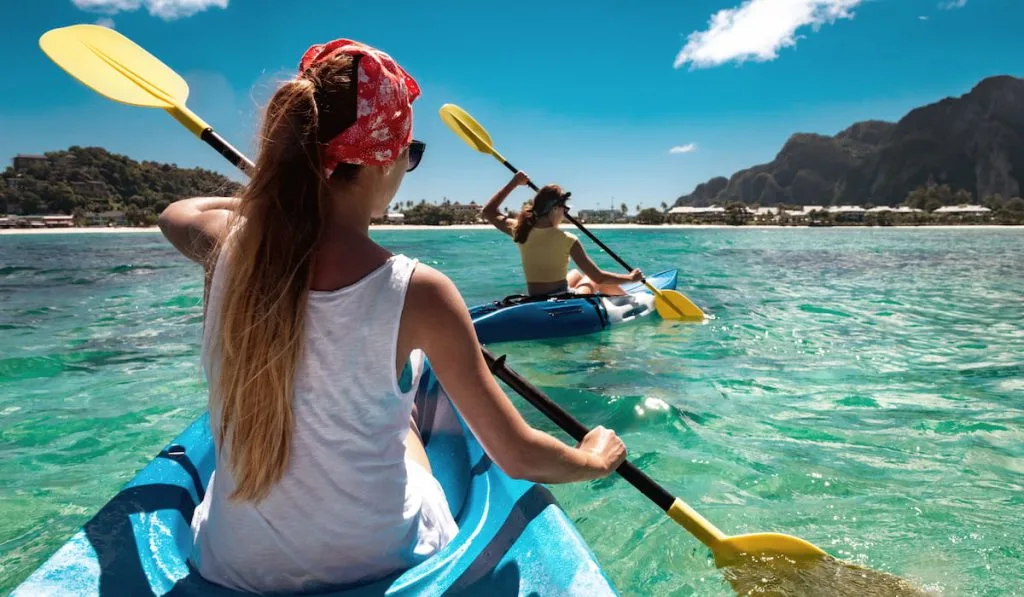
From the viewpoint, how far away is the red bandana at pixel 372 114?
121 cm

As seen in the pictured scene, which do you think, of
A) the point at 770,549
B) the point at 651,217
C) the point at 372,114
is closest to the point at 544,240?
the point at 770,549

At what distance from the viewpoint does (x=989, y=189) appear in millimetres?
100312

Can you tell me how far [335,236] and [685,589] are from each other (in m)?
1.92

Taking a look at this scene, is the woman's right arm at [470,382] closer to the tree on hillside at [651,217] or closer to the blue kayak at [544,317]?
the blue kayak at [544,317]

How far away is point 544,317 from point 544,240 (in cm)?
90

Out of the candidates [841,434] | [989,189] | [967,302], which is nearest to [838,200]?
[989,189]

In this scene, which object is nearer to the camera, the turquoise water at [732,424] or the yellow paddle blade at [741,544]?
the yellow paddle blade at [741,544]

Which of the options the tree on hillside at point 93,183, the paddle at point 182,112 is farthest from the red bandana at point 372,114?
the tree on hillside at point 93,183

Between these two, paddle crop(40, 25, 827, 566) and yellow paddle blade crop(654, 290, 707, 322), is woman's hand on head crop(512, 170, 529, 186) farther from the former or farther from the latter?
paddle crop(40, 25, 827, 566)

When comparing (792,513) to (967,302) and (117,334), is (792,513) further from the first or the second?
(967,302)

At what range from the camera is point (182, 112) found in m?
2.90

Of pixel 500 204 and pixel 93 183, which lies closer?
pixel 500 204

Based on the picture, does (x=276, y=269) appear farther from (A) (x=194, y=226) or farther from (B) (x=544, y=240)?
(B) (x=544, y=240)

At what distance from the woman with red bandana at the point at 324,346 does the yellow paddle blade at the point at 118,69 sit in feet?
6.33
